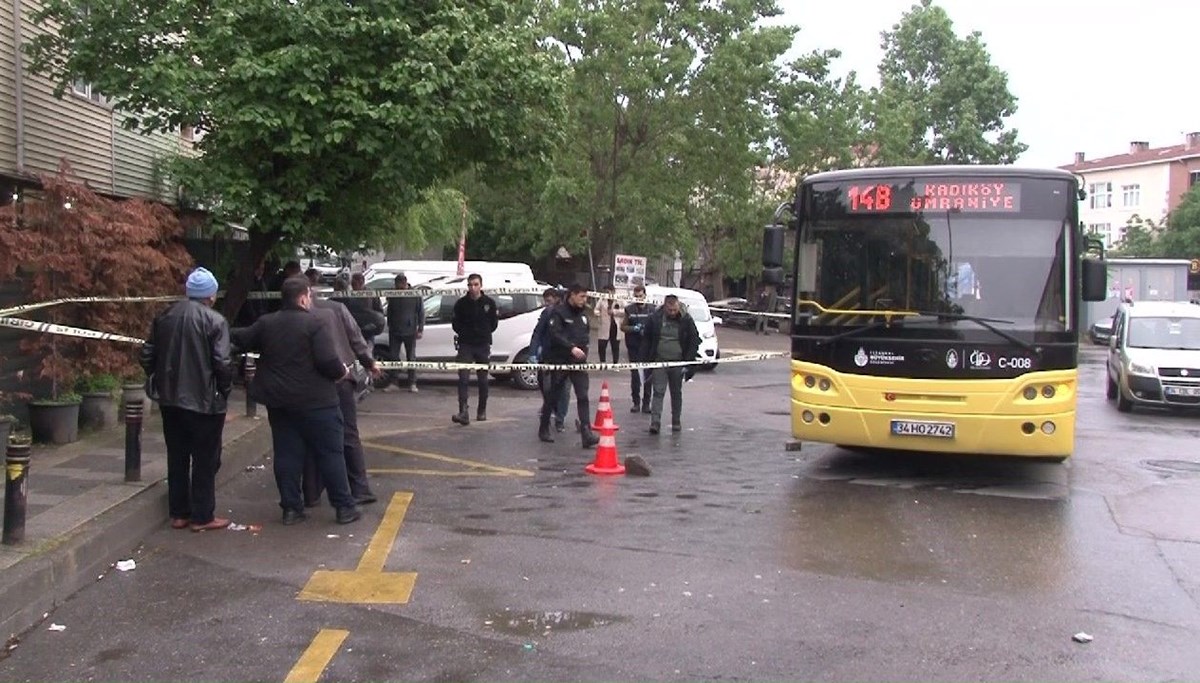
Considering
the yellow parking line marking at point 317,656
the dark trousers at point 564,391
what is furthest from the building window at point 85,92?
the yellow parking line marking at point 317,656

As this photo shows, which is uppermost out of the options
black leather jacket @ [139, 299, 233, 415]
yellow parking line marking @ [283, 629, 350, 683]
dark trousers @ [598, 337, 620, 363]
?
black leather jacket @ [139, 299, 233, 415]

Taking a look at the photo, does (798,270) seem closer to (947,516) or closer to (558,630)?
(947,516)

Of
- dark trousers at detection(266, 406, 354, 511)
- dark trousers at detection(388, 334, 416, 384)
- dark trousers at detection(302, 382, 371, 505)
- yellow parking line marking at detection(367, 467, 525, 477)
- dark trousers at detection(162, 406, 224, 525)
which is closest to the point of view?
dark trousers at detection(162, 406, 224, 525)

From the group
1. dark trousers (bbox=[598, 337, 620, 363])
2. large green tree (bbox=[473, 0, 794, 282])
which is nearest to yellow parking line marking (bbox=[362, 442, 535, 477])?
dark trousers (bbox=[598, 337, 620, 363])

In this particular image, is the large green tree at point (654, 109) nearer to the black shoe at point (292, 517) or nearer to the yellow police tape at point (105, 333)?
the yellow police tape at point (105, 333)

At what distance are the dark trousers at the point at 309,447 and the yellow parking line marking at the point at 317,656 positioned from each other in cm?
234

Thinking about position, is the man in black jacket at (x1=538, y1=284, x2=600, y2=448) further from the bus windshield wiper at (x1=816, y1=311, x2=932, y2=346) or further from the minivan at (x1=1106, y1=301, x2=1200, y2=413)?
the minivan at (x1=1106, y1=301, x2=1200, y2=413)

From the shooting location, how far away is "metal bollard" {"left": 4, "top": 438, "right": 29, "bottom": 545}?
6090 mm

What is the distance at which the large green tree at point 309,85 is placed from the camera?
10766 millimetres

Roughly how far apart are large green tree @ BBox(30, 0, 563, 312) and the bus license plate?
5.18 m

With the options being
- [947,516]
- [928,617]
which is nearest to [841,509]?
[947,516]

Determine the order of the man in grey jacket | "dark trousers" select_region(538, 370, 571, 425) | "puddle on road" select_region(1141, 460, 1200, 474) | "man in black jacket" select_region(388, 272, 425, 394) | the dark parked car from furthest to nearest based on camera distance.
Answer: the dark parked car, "man in black jacket" select_region(388, 272, 425, 394), "dark trousers" select_region(538, 370, 571, 425), "puddle on road" select_region(1141, 460, 1200, 474), the man in grey jacket

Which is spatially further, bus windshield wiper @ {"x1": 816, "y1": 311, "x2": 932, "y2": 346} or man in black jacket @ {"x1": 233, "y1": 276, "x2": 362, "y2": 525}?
bus windshield wiper @ {"x1": 816, "y1": 311, "x2": 932, "y2": 346}

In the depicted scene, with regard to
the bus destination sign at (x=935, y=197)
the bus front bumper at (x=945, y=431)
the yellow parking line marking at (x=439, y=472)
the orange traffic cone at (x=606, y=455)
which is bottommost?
the yellow parking line marking at (x=439, y=472)
